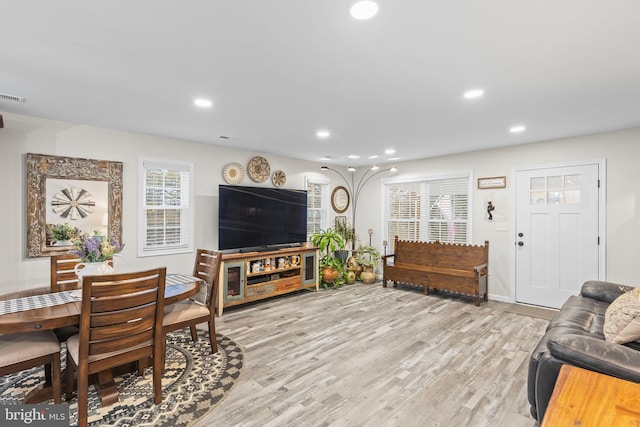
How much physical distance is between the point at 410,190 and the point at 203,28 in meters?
4.95

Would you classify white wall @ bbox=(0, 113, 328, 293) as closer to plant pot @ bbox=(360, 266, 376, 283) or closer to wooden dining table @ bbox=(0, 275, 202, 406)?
wooden dining table @ bbox=(0, 275, 202, 406)

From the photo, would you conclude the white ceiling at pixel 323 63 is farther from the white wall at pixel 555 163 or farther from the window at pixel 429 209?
the window at pixel 429 209

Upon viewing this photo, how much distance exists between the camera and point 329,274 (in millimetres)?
5680

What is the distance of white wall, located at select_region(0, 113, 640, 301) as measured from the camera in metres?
3.22

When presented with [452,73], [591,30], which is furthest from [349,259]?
[591,30]

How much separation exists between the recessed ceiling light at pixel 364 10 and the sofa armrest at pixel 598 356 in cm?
205

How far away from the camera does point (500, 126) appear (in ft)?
11.9

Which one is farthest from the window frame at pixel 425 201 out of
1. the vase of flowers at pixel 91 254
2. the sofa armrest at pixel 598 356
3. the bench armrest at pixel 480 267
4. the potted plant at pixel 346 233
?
the vase of flowers at pixel 91 254

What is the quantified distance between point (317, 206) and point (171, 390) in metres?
4.37

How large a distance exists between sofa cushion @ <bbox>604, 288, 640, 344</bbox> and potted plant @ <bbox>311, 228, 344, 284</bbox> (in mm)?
4032

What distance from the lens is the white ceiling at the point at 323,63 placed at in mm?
1590

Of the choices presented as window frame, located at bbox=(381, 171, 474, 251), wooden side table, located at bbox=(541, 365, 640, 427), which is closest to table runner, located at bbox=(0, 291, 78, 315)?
wooden side table, located at bbox=(541, 365, 640, 427)

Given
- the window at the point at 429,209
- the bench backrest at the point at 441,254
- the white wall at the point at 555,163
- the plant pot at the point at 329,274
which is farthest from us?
the plant pot at the point at 329,274

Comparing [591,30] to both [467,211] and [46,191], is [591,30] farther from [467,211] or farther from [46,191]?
[46,191]
